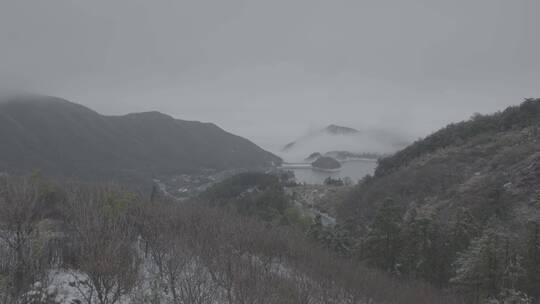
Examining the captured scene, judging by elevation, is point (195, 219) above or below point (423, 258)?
above

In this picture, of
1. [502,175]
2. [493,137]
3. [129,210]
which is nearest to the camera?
[129,210]

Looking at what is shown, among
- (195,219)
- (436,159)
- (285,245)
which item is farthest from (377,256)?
(436,159)

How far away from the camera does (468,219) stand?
104 feet

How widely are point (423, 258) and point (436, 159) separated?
66408 millimetres

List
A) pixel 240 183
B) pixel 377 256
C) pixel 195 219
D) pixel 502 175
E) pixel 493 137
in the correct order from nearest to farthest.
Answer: pixel 195 219 → pixel 377 256 → pixel 502 175 → pixel 493 137 → pixel 240 183

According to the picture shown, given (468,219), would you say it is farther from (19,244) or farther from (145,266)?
(19,244)

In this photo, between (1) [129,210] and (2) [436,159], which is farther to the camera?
(2) [436,159]

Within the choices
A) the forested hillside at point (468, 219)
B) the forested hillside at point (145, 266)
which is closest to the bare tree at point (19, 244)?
the forested hillside at point (145, 266)

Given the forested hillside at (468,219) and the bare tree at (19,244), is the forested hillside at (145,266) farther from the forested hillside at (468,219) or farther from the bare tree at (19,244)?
the forested hillside at (468,219)

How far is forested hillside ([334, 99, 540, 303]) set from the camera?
2212cm

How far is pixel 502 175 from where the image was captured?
51.8 m

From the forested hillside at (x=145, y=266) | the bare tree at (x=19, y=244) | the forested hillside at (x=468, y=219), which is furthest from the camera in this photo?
the forested hillside at (x=468, y=219)

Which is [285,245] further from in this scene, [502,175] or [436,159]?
[436,159]

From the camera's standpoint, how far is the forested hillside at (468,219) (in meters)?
22.1
